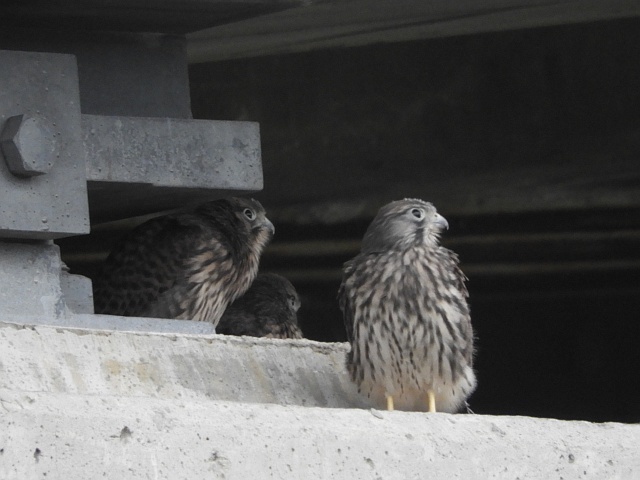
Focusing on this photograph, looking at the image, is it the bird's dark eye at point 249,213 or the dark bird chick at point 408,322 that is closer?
the dark bird chick at point 408,322

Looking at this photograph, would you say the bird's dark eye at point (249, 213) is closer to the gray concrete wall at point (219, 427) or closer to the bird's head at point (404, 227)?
the bird's head at point (404, 227)

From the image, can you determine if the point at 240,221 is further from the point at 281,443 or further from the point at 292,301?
the point at 281,443

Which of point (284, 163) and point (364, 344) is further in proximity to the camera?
point (284, 163)

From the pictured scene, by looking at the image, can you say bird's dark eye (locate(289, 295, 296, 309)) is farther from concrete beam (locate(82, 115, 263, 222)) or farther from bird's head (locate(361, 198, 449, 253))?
bird's head (locate(361, 198, 449, 253))

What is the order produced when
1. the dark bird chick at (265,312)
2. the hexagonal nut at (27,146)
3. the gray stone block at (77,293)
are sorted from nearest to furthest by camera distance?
the hexagonal nut at (27,146), the gray stone block at (77,293), the dark bird chick at (265,312)

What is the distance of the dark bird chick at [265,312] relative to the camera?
28.1 feet

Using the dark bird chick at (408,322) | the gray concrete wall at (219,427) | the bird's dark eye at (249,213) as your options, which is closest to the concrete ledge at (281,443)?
the gray concrete wall at (219,427)

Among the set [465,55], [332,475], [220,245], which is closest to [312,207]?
[465,55]

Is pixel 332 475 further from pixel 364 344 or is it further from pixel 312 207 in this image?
pixel 312 207

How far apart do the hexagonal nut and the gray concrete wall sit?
543 millimetres

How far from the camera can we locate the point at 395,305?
20.9 ft

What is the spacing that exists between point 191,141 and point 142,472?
1854mm

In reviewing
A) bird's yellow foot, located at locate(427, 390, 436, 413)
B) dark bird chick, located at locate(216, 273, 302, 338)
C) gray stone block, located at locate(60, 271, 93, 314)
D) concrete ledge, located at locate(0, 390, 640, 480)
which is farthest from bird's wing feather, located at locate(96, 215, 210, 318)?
concrete ledge, located at locate(0, 390, 640, 480)

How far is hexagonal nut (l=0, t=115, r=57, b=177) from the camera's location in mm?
5637
